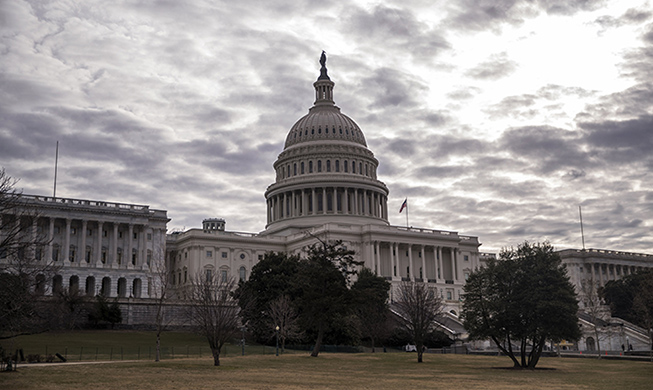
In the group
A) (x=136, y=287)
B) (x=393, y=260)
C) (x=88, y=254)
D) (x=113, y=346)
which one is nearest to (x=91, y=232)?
(x=88, y=254)

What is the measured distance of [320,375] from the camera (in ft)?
148

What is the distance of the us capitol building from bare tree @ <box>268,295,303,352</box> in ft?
48.0

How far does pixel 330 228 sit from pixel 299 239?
10433 mm

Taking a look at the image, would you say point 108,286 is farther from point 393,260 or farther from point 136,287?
point 393,260

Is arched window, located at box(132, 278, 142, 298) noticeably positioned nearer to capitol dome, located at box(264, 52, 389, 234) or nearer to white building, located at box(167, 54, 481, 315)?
white building, located at box(167, 54, 481, 315)

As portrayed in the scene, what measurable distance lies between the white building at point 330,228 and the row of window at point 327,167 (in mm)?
214

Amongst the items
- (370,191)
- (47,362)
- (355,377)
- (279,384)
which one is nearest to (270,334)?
(47,362)

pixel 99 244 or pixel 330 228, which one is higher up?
pixel 330 228

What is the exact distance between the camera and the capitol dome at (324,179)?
483 ft

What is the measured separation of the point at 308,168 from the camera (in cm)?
15275

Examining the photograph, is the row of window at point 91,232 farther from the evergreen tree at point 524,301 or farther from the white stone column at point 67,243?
the evergreen tree at point 524,301

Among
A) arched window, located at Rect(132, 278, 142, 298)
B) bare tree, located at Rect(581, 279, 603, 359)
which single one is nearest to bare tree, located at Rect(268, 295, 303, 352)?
bare tree, located at Rect(581, 279, 603, 359)

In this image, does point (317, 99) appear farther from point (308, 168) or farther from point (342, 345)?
point (342, 345)

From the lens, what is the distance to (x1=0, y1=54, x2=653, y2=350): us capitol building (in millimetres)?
113250
